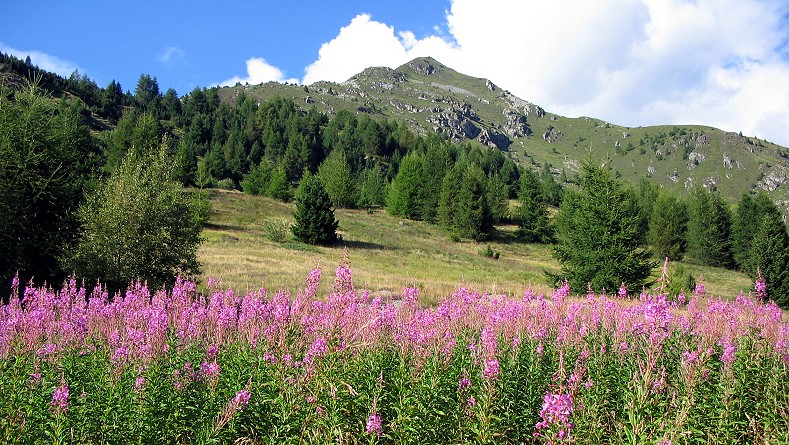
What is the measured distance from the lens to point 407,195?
7131 centimetres

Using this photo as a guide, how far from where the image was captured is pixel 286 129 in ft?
373

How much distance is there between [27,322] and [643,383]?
6105mm

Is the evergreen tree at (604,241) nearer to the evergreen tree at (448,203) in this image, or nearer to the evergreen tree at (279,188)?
the evergreen tree at (448,203)

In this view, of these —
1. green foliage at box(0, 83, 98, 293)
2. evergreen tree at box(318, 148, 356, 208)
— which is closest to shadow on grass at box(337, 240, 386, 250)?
evergreen tree at box(318, 148, 356, 208)

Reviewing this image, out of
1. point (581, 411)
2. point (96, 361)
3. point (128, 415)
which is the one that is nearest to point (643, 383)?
point (581, 411)

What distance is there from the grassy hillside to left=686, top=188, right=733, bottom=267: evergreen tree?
3.97m

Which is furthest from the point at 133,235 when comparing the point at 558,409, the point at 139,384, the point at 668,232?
the point at 668,232

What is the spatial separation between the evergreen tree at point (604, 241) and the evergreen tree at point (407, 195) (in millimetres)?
47172

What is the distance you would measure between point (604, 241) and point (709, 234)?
50.7 meters

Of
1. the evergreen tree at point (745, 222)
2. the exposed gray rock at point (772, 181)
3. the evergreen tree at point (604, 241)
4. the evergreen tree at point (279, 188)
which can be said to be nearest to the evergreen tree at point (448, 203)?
the evergreen tree at point (279, 188)

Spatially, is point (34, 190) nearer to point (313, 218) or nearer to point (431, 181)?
point (313, 218)

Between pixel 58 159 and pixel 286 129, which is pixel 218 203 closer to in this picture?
pixel 58 159

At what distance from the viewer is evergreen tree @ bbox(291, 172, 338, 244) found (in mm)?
43531

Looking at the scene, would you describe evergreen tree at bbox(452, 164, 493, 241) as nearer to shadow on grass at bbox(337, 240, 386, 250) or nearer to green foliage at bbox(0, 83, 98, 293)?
shadow on grass at bbox(337, 240, 386, 250)
